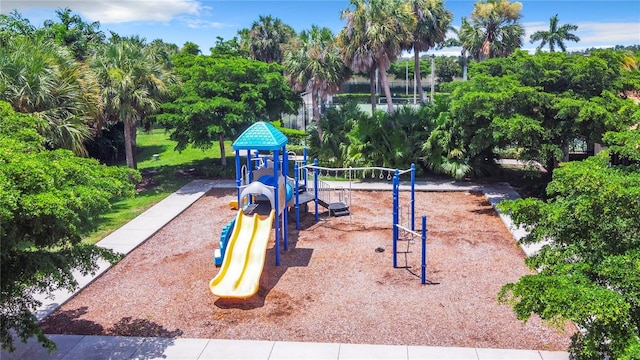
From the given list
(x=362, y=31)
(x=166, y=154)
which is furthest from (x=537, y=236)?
(x=166, y=154)

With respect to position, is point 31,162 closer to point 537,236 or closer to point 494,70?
point 537,236

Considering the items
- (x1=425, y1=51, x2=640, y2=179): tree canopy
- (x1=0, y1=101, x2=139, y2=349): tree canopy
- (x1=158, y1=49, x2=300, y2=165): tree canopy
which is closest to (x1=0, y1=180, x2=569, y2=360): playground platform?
(x1=0, y1=101, x2=139, y2=349): tree canopy

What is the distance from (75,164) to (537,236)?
7.09 m

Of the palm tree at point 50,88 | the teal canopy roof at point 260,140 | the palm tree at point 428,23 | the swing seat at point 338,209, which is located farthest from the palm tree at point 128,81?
the palm tree at point 428,23

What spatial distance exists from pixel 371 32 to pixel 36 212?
Result: 68.7 ft

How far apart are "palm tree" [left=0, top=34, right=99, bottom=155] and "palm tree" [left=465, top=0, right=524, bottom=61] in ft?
98.9

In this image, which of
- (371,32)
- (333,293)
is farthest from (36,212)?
(371,32)

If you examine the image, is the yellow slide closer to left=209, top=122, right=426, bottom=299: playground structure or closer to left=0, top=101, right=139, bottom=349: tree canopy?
left=209, top=122, right=426, bottom=299: playground structure

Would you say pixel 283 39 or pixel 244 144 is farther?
pixel 283 39

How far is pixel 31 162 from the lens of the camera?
6.93 metres

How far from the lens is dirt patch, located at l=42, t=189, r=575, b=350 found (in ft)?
32.0

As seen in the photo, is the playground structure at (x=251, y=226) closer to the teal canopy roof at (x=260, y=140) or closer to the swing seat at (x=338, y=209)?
the teal canopy roof at (x=260, y=140)

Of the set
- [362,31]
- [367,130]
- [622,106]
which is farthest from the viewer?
[362,31]

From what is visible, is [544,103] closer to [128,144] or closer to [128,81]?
[128,81]
